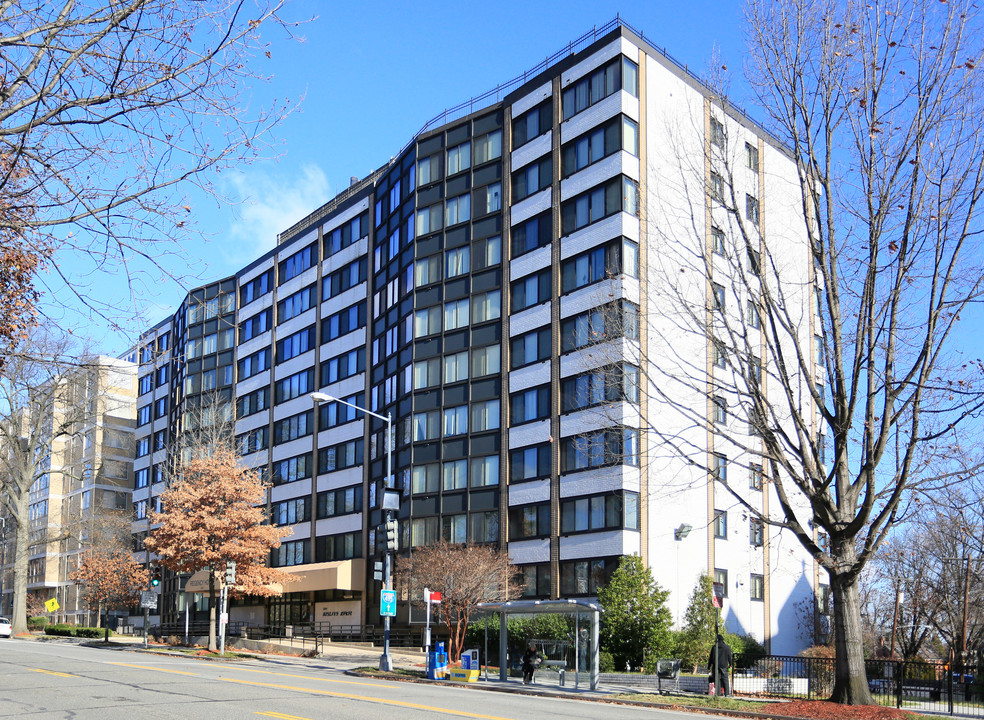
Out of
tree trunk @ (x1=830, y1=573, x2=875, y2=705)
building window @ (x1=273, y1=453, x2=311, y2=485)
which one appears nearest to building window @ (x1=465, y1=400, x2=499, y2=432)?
building window @ (x1=273, y1=453, x2=311, y2=485)

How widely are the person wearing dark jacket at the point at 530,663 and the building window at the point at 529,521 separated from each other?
13436 millimetres

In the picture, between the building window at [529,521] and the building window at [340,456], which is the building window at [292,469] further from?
the building window at [529,521]

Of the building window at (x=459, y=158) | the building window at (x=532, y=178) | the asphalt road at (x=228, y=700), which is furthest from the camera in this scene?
the building window at (x=459, y=158)

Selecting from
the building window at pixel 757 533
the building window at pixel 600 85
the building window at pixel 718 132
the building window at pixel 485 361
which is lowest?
the building window at pixel 757 533

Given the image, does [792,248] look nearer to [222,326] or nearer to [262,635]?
[262,635]

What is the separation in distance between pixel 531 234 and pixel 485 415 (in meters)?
9.22

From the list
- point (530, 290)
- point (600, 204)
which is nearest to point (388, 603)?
point (530, 290)

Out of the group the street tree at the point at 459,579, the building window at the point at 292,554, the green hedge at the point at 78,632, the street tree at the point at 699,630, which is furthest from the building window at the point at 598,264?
the green hedge at the point at 78,632

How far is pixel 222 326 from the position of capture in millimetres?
76562

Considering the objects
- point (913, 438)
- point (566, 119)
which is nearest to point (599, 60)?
point (566, 119)

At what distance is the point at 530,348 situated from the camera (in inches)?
1816

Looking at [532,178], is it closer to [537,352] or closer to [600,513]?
[537,352]

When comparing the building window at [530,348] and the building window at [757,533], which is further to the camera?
the building window at [530,348]

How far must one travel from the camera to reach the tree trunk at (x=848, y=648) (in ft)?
66.7
